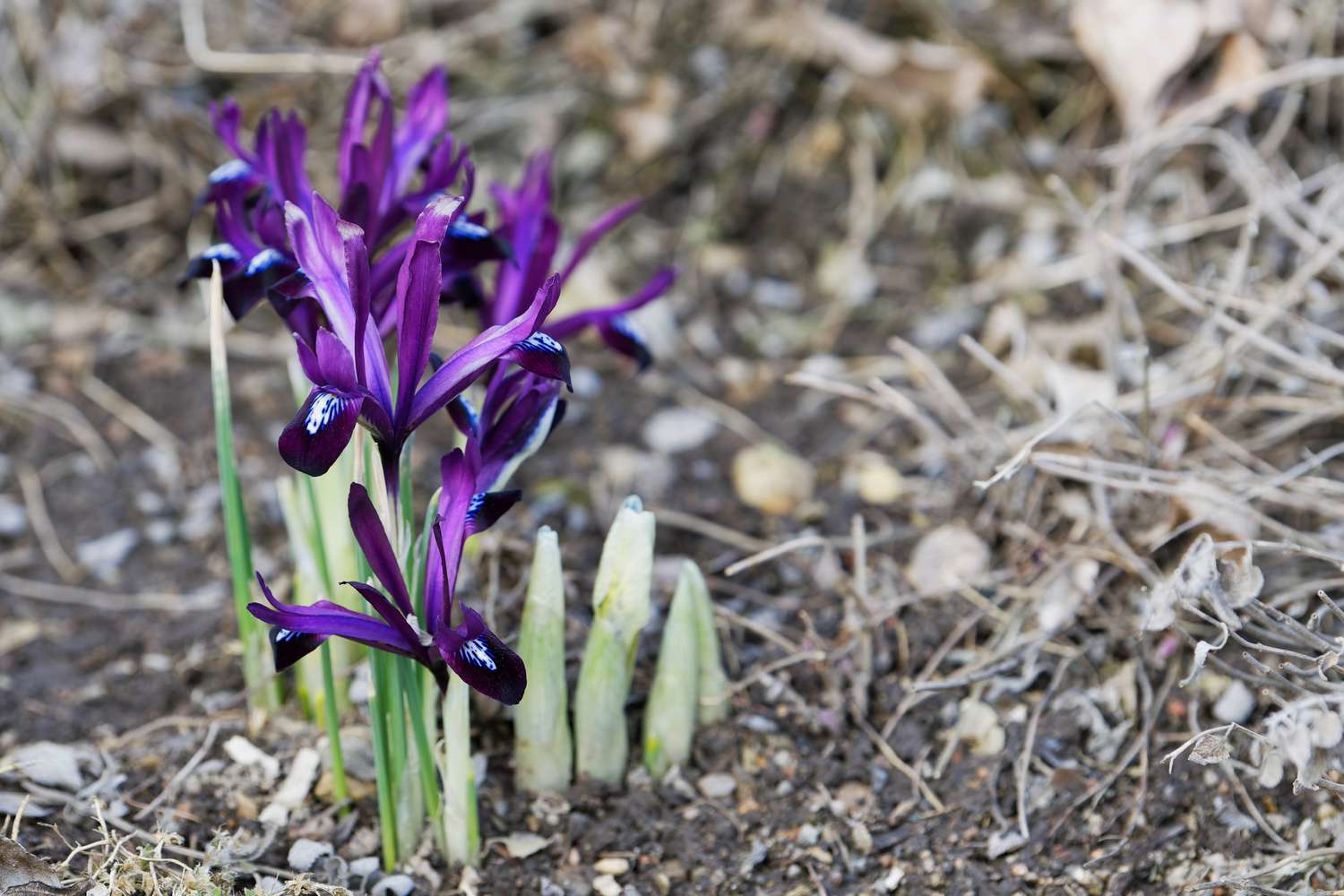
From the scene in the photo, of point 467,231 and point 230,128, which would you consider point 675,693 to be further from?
point 230,128

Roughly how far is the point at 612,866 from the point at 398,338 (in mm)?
882

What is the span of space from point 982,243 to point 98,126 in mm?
2425

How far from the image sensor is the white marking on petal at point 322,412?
1.43 m

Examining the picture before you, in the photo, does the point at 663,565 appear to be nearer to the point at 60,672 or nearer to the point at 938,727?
the point at 938,727

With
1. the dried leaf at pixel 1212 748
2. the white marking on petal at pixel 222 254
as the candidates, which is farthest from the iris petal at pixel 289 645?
the dried leaf at pixel 1212 748

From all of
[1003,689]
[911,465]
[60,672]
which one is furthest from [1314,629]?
[60,672]

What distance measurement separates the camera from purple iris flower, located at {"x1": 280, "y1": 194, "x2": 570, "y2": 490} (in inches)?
59.6

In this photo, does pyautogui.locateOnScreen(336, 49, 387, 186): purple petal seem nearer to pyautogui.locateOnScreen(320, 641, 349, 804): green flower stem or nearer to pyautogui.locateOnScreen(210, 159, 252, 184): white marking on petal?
pyautogui.locateOnScreen(210, 159, 252, 184): white marking on petal

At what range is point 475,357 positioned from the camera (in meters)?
1.57

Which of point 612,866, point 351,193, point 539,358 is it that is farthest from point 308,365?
point 612,866

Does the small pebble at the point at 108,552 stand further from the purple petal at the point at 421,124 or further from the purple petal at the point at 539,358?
the purple petal at the point at 539,358

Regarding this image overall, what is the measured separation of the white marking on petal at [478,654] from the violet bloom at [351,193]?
512mm

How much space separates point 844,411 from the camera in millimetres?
3070

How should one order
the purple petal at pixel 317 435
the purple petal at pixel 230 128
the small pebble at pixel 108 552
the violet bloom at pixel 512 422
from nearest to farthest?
1. the purple petal at pixel 317 435
2. the violet bloom at pixel 512 422
3. the purple petal at pixel 230 128
4. the small pebble at pixel 108 552
